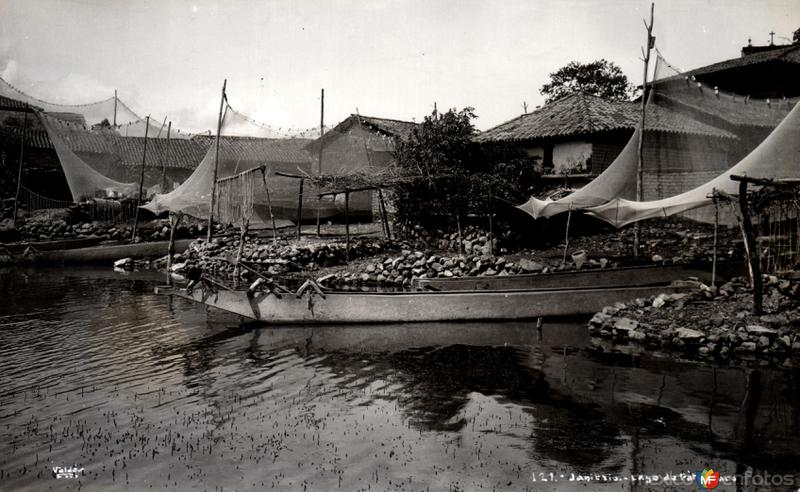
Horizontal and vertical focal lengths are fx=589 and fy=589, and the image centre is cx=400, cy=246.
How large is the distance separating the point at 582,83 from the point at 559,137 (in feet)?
35.1

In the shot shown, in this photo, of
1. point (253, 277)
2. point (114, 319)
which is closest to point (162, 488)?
point (114, 319)

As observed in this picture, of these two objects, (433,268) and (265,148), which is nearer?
(433,268)

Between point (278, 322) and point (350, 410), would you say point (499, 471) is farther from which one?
point (278, 322)

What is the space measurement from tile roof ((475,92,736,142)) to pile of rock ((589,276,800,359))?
628 cm

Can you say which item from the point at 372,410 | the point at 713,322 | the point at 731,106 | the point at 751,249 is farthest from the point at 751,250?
the point at 372,410

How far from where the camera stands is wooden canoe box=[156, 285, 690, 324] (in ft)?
34.4

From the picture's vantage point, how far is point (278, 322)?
1077cm

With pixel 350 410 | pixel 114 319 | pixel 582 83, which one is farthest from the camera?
pixel 582 83

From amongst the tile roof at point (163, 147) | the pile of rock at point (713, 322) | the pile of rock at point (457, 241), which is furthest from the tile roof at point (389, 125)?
the pile of rock at point (713, 322)

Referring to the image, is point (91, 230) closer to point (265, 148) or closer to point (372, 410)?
→ point (265, 148)

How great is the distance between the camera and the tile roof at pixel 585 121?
632 inches

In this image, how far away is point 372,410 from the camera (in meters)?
6.67

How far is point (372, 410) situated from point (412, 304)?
13.0 ft

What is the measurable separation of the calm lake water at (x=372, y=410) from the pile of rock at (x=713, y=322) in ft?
1.62
